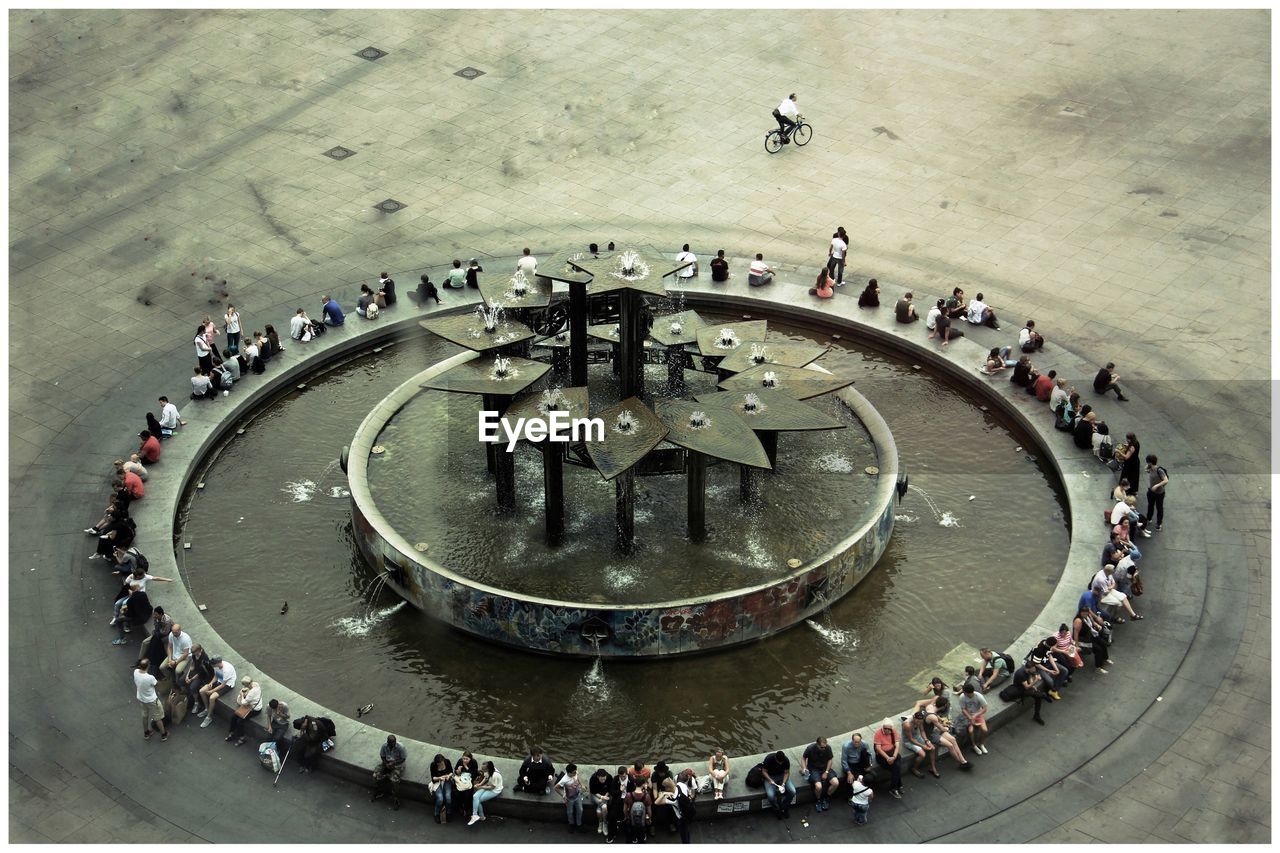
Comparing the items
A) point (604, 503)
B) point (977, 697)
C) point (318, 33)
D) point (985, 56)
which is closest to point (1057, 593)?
point (977, 697)

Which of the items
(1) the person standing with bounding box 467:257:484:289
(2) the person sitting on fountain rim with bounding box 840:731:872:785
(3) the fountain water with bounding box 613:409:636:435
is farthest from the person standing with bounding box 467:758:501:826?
(1) the person standing with bounding box 467:257:484:289

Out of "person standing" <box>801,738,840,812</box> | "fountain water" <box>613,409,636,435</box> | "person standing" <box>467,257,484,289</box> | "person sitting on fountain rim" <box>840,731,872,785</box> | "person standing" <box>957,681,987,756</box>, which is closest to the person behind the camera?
"person standing" <box>801,738,840,812</box>

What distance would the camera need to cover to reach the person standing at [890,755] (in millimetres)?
29516

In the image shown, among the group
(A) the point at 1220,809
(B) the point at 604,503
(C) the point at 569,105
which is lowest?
(A) the point at 1220,809

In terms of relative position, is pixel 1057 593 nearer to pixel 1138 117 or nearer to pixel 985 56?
pixel 1138 117

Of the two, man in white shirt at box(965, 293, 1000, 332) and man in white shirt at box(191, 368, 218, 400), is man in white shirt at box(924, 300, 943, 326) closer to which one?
man in white shirt at box(965, 293, 1000, 332)

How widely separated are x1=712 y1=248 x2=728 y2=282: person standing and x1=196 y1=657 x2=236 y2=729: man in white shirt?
19.0 meters

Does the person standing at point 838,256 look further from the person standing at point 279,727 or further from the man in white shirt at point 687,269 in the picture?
the person standing at point 279,727

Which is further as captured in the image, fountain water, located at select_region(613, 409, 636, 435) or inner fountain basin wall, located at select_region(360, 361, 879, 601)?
fountain water, located at select_region(613, 409, 636, 435)

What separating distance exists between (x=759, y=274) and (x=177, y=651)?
19812 millimetres

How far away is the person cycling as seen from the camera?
51500 millimetres

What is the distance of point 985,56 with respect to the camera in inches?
2245

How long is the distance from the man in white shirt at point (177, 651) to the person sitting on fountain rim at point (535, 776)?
7095 millimetres

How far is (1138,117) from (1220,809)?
98.5 ft
